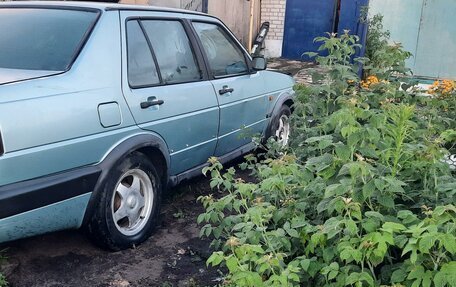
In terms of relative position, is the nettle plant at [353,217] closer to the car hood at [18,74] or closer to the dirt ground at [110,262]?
the dirt ground at [110,262]

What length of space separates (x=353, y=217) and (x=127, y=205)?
1745 mm

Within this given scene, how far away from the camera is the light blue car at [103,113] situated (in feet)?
8.89

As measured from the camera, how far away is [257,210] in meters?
2.31

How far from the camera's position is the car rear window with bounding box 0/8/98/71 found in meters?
3.18

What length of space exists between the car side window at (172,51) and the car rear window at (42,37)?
0.55 meters

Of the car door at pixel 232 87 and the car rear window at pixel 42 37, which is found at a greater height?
the car rear window at pixel 42 37

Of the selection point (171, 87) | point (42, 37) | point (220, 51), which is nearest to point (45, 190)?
point (42, 37)

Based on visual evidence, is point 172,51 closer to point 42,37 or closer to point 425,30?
point 42,37

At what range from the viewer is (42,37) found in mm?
3326

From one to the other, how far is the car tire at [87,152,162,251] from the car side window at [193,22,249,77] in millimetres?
1323

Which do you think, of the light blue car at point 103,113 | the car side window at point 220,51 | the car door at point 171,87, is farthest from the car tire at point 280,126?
the car door at point 171,87

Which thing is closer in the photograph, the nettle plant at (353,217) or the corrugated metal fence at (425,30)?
the nettle plant at (353,217)

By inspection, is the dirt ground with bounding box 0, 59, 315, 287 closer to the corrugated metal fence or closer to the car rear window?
the car rear window

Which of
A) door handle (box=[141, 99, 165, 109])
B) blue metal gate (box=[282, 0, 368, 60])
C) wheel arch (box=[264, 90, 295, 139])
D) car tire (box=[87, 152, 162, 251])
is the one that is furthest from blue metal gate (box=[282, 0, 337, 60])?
car tire (box=[87, 152, 162, 251])
